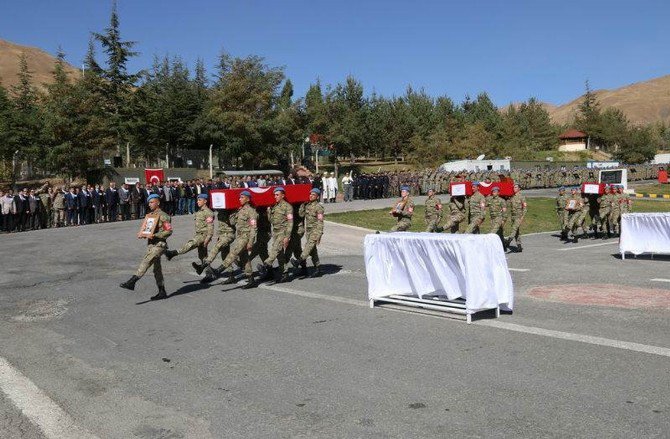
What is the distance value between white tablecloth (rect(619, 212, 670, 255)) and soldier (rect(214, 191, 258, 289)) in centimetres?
1023

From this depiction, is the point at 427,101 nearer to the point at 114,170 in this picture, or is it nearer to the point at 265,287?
the point at 114,170

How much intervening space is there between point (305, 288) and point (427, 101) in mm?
73065

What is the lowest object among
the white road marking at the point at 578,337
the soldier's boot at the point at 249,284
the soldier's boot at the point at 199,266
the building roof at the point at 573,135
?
the soldier's boot at the point at 249,284

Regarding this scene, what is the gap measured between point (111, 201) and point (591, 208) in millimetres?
20090

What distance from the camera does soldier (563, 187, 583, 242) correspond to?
2161cm

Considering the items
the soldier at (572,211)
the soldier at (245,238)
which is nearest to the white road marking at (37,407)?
the soldier at (245,238)

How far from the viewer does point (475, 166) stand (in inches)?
2152

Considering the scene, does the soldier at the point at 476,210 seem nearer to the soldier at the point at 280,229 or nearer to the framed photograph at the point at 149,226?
the soldier at the point at 280,229

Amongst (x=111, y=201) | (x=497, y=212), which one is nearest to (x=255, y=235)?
(x=497, y=212)

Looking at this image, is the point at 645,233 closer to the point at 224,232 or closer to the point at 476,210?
the point at 476,210

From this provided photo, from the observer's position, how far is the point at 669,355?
23.8ft

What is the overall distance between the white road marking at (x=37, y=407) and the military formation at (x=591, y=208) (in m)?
18.8

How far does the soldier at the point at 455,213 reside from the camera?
1933 centimetres

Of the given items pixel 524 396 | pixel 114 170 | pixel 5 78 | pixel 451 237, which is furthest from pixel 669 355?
pixel 5 78
